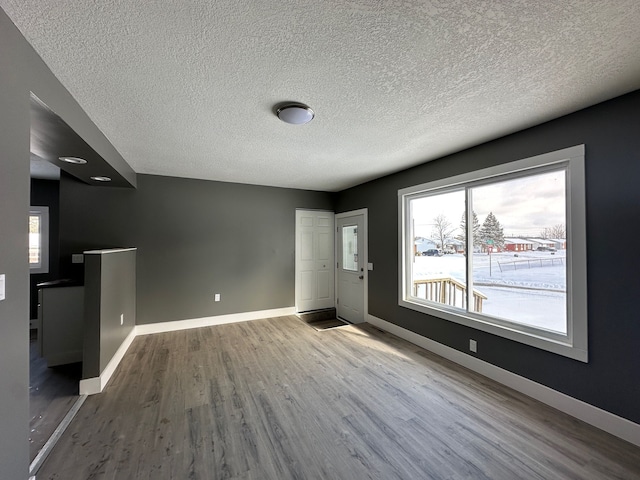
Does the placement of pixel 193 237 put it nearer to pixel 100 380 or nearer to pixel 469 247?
pixel 100 380

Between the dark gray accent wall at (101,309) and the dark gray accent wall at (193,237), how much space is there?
3.01 ft

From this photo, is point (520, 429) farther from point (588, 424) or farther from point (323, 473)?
point (323, 473)

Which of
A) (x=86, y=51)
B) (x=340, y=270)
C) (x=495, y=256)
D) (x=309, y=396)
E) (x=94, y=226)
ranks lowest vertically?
(x=309, y=396)

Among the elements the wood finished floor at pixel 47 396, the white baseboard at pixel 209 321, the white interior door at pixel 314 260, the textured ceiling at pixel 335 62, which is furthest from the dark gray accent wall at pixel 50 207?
the white interior door at pixel 314 260

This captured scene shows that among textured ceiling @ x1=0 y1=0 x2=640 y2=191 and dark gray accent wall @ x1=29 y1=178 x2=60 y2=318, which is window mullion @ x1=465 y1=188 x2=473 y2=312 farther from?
dark gray accent wall @ x1=29 y1=178 x2=60 y2=318

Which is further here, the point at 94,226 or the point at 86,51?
the point at 94,226

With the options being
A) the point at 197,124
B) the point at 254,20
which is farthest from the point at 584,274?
the point at 197,124

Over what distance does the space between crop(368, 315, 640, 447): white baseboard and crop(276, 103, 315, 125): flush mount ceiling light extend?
3.00m

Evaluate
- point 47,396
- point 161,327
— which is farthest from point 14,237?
point 161,327

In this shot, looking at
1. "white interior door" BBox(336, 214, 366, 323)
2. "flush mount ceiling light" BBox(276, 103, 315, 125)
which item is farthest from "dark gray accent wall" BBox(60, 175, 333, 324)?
"flush mount ceiling light" BBox(276, 103, 315, 125)

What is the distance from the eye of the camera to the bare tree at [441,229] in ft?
11.2

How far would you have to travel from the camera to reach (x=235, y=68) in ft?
5.29

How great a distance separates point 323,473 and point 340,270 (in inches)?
154

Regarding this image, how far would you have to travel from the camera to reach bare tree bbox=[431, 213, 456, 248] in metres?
3.40
